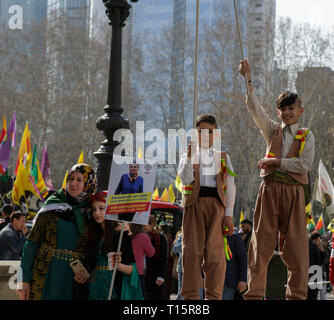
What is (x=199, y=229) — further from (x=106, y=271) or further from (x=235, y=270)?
(x=235, y=270)

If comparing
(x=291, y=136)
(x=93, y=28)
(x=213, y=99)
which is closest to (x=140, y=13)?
(x=93, y=28)

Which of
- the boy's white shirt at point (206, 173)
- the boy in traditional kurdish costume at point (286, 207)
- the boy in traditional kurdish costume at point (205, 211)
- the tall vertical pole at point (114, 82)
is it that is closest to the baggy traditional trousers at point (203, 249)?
the boy in traditional kurdish costume at point (205, 211)

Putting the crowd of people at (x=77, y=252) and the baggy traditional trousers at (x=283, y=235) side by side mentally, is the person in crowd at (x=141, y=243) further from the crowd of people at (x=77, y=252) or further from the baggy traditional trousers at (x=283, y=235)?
the crowd of people at (x=77, y=252)

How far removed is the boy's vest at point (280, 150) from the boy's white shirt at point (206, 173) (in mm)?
352

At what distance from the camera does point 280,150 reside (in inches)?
226

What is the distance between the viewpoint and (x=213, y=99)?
38.8 m

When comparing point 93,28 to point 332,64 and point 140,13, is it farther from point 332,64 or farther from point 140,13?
point 140,13

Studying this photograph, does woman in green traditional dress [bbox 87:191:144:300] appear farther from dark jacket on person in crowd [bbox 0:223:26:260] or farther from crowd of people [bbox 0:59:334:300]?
dark jacket on person in crowd [bbox 0:223:26:260]

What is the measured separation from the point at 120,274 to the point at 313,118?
A: 34.0 metres

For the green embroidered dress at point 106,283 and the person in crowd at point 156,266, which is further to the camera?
the person in crowd at point 156,266

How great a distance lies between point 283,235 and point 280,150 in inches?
29.0

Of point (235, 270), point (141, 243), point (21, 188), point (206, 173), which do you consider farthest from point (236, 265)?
point (21, 188)

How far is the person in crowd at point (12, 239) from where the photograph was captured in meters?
8.87

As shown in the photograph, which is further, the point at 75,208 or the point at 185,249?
the point at 185,249
